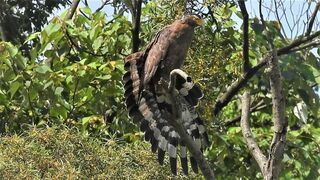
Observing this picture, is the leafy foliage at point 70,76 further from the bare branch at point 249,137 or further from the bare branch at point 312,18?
Result: the bare branch at point 312,18

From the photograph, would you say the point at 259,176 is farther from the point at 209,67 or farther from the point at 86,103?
the point at 209,67

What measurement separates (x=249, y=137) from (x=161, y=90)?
37.1 inches

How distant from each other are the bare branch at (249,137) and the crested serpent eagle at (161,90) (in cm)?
34

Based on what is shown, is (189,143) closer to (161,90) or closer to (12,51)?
(161,90)

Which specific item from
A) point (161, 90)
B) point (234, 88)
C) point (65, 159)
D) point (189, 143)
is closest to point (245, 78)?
point (234, 88)

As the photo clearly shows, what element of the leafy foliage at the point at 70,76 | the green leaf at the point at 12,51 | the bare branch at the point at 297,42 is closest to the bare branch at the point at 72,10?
the leafy foliage at the point at 70,76

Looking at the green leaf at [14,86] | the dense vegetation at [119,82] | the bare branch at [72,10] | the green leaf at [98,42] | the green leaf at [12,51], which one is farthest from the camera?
the bare branch at [72,10]

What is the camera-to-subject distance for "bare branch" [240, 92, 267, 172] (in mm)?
5414

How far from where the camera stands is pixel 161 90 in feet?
16.9

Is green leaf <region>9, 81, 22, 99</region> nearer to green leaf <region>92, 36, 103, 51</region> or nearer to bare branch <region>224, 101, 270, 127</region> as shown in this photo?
green leaf <region>92, 36, 103, 51</region>

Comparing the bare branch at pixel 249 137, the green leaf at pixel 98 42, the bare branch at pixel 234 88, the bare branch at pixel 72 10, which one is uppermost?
the bare branch at pixel 72 10

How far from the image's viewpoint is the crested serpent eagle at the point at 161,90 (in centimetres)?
518

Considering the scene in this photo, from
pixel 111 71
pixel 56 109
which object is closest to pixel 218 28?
pixel 111 71

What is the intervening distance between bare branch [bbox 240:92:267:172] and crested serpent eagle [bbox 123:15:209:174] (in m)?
0.34
